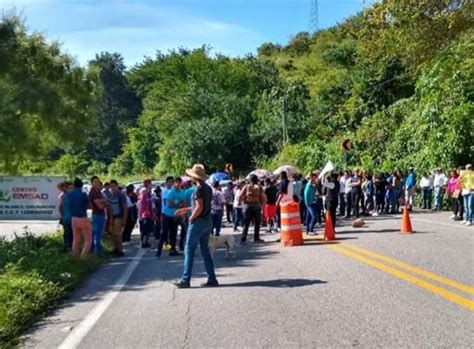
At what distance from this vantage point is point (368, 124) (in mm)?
40969

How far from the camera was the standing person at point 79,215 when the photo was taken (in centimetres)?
1413

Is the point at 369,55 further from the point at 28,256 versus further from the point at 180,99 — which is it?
the point at 180,99

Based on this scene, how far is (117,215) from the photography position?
54.6ft

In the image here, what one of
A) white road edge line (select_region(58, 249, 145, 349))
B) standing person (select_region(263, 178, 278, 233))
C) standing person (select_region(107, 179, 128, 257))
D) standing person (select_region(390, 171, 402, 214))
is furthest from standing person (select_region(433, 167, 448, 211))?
white road edge line (select_region(58, 249, 145, 349))

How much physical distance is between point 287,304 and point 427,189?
21244mm

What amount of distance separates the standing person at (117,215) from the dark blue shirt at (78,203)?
2.12 meters

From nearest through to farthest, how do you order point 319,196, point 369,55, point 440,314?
1. point 440,314
2. point 319,196
3. point 369,55

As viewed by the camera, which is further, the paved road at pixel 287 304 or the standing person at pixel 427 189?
the standing person at pixel 427 189

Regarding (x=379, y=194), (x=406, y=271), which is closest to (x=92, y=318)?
(x=406, y=271)

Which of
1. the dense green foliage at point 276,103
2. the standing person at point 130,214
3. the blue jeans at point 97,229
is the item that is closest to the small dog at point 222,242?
the blue jeans at point 97,229

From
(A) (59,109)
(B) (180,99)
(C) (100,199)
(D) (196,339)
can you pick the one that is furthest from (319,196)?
(B) (180,99)

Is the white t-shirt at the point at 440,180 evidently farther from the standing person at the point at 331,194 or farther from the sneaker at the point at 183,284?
the sneaker at the point at 183,284

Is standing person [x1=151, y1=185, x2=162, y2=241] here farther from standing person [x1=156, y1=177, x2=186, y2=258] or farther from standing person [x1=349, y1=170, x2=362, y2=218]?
standing person [x1=349, y1=170, x2=362, y2=218]

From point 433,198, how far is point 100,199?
56.5ft
